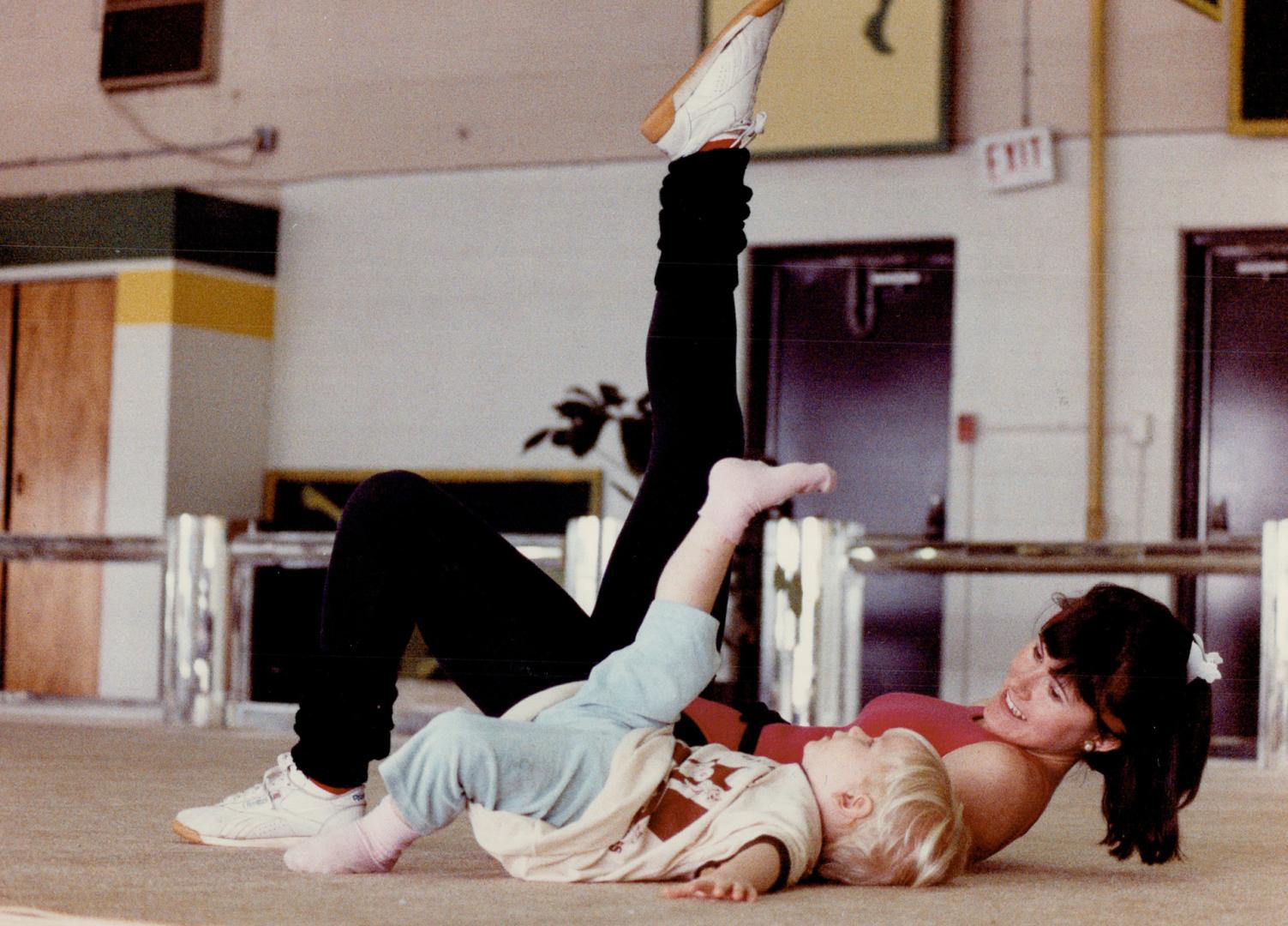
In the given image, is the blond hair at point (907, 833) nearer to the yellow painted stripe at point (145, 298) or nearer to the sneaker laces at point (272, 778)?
the sneaker laces at point (272, 778)

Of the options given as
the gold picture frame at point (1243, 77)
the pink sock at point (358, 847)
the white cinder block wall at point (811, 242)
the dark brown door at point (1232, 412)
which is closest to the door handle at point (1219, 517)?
the dark brown door at point (1232, 412)

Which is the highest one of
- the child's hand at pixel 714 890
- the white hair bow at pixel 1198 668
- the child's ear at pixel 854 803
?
the white hair bow at pixel 1198 668

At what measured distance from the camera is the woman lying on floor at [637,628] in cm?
115

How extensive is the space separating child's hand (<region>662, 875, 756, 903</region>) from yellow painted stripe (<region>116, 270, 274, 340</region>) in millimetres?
3763

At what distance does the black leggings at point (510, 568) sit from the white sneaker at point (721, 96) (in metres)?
0.07

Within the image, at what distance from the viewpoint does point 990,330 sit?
151 inches

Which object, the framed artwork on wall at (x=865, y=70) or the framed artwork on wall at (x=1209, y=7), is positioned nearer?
the framed artwork on wall at (x=1209, y=7)

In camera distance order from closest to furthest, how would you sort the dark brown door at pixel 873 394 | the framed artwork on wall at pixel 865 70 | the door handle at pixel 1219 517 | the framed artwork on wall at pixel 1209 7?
the framed artwork on wall at pixel 1209 7
the door handle at pixel 1219 517
the framed artwork on wall at pixel 865 70
the dark brown door at pixel 873 394

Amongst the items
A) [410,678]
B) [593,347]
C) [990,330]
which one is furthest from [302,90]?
[990,330]

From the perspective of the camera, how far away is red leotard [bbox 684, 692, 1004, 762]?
3.94 ft

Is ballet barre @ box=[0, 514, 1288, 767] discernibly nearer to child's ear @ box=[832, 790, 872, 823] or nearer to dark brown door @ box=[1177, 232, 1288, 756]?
dark brown door @ box=[1177, 232, 1288, 756]

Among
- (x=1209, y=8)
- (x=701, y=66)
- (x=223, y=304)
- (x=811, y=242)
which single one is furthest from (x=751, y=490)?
(x=223, y=304)

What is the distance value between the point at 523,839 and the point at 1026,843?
2.11 ft

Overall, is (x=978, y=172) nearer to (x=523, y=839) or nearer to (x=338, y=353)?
(x=338, y=353)
